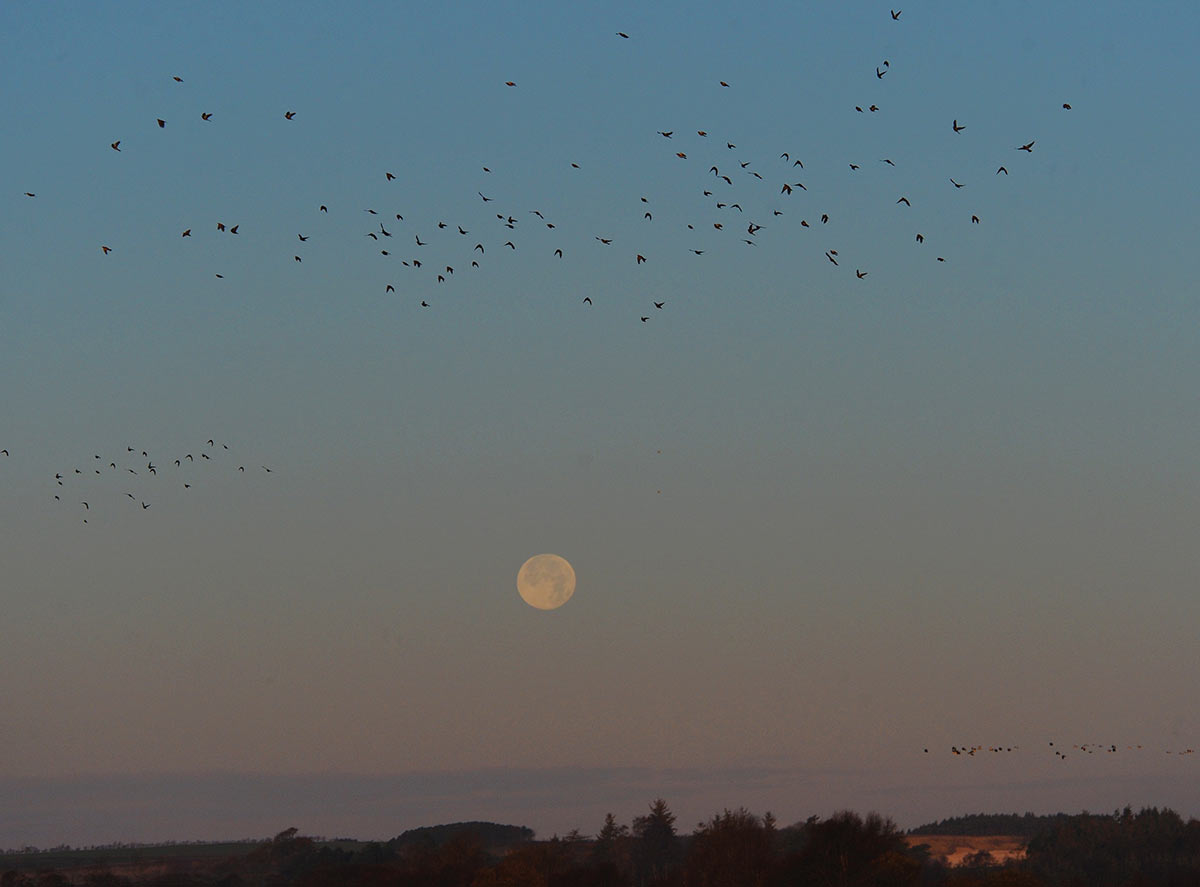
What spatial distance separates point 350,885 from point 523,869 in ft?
147

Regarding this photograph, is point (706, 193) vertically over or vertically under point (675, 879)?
over

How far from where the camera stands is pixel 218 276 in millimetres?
73875

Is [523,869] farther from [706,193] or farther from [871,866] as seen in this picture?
[706,193]

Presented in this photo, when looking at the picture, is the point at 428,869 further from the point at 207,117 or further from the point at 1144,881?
the point at 207,117

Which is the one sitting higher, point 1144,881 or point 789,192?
point 789,192

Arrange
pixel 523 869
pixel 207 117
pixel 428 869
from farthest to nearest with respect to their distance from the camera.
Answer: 1. pixel 428 869
2. pixel 523 869
3. pixel 207 117

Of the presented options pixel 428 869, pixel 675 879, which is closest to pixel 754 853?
pixel 675 879

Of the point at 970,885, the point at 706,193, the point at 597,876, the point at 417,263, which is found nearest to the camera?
the point at 706,193

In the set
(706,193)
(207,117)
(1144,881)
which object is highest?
(207,117)

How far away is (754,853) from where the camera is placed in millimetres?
166500

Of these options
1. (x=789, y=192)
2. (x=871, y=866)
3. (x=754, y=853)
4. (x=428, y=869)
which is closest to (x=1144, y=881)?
(x=754, y=853)

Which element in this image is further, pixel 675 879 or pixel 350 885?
pixel 350 885

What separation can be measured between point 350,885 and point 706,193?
159m

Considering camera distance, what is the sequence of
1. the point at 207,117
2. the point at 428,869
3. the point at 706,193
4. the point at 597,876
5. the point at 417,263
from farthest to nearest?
1. the point at 428,869
2. the point at 597,876
3. the point at 417,263
4. the point at 207,117
5. the point at 706,193
